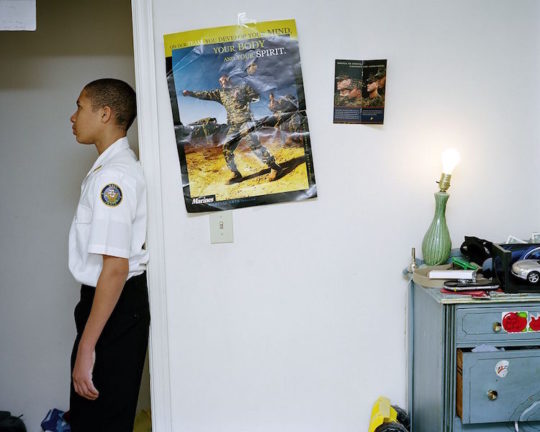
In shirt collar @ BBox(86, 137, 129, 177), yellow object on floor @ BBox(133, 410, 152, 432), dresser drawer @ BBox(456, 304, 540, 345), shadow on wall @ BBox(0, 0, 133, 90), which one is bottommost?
yellow object on floor @ BBox(133, 410, 152, 432)

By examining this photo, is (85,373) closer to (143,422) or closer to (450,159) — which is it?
(143,422)

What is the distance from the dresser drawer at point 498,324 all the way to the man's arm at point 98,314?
1022 millimetres

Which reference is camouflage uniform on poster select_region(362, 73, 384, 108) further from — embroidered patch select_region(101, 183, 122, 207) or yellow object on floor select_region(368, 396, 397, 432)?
yellow object on floor select_region(368, 396, 397, 432)

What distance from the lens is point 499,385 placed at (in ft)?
4.75

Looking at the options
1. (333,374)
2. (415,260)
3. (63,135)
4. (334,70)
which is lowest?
(333,374)

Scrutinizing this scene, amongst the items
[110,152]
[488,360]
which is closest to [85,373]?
[110,152]

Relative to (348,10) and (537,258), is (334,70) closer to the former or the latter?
(348,10)

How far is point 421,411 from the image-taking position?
170cm

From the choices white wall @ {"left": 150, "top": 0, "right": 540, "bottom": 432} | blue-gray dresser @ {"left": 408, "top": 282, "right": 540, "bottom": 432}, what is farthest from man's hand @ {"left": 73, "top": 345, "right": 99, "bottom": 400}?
blue-gray dresser @ {"left": 408, "top": 282, "right": 540, "bottom": 432}

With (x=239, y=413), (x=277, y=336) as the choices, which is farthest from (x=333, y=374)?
(x=239, y=413)

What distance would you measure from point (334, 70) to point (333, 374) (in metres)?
1.10

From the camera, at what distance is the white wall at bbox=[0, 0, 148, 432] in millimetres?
2197

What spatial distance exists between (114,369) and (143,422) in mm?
692

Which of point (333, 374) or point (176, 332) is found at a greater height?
point (176, 332)
